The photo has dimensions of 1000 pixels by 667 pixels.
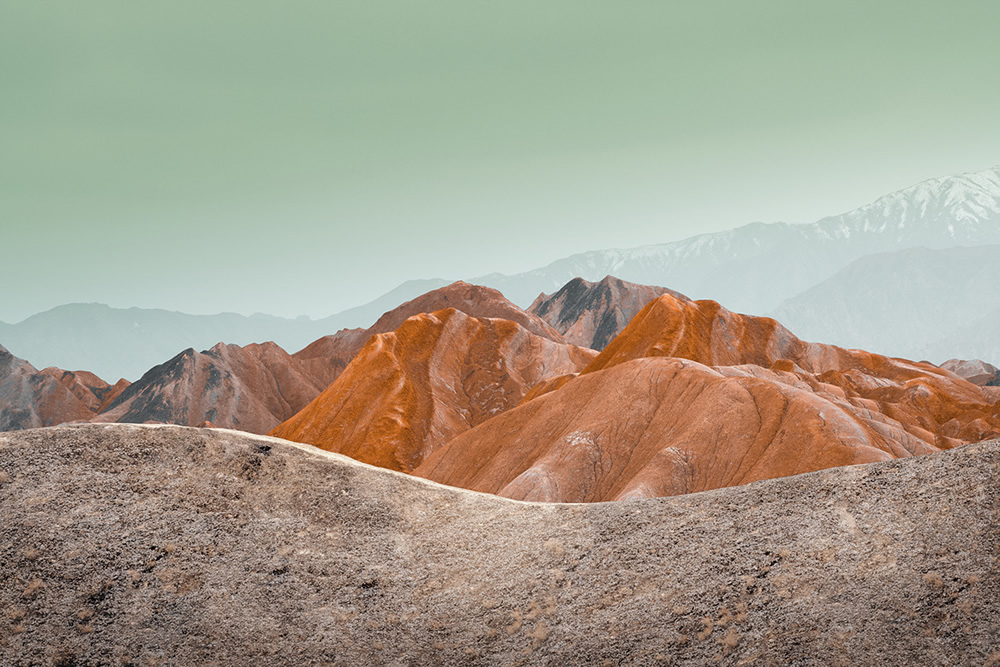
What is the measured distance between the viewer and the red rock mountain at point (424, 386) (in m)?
95.0

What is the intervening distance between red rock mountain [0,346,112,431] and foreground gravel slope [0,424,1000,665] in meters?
179

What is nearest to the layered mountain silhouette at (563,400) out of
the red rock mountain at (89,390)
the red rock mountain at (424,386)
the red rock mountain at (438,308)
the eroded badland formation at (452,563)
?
the red rock mountain at (424,386)

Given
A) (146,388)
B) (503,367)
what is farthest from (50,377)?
(503,367)

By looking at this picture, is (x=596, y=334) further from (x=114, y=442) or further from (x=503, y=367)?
(x=114, y=442)

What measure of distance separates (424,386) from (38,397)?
127257 mm

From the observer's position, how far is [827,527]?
14258 millimetres

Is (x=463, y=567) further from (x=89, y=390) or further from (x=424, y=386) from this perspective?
(x=89, y=390)

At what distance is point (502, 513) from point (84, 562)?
8.70 metres

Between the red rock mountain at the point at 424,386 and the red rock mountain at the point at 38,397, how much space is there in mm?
100478

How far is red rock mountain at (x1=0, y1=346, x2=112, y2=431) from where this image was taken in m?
174

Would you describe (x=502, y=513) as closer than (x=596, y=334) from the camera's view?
Yes

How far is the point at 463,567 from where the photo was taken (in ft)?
50.1

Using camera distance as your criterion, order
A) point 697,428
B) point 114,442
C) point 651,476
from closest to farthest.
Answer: point 114,442, point 651,476, point 697,428

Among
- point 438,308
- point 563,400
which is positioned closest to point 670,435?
point 563,400
